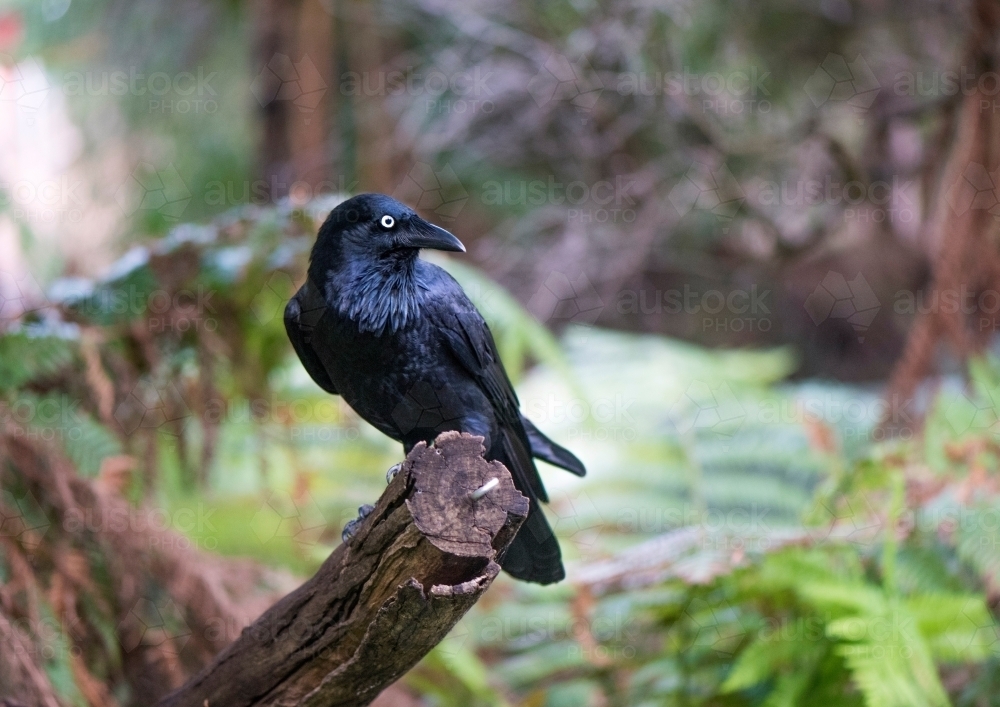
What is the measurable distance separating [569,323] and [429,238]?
4.27 m

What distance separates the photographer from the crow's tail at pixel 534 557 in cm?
204

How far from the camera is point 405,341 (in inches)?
79.5

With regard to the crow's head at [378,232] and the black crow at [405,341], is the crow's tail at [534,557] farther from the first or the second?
the crow's head at [378,232]

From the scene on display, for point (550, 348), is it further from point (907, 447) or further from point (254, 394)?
point (907, 447)

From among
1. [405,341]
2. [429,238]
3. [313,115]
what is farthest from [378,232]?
[313,115]

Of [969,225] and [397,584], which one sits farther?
[969,225]

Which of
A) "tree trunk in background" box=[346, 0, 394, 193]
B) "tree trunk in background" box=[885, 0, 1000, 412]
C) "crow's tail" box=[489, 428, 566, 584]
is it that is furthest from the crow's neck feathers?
"tree trunk in background" box=[346, 0, 394, 193]

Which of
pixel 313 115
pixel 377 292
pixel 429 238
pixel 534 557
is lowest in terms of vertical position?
pixel 534 557

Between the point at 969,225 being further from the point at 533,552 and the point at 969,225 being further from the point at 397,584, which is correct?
the point at 397,584

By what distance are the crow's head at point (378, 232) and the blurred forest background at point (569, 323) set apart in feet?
2.90

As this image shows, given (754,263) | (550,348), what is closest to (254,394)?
(550,348)

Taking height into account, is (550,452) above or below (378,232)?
below

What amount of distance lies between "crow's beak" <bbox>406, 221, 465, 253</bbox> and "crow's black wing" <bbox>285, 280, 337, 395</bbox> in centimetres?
26

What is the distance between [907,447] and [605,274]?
266 centimetres
